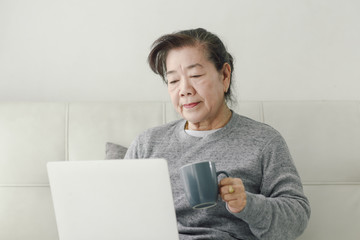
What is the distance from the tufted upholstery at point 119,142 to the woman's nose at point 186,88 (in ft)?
1.31

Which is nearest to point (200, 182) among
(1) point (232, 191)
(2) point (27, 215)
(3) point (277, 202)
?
(1) point (232, 191)

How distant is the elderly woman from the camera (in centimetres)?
141

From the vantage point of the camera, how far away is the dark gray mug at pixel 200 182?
3.52 ft

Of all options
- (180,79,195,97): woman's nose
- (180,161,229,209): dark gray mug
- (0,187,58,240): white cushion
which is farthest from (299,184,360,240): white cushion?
(0,187,58,240): white cushion

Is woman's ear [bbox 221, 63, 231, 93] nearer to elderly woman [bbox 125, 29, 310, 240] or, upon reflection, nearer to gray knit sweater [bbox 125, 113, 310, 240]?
elderly woman [bbox 125, 29, 310, 240]

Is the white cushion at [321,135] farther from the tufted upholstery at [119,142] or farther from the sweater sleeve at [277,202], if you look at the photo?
the sweater sleeve at [277,202]

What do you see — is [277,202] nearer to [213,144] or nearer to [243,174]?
[243,174]

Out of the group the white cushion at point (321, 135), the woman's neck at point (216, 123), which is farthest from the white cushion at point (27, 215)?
the white cushion at point (321, 135)

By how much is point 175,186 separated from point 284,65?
951 millimetres

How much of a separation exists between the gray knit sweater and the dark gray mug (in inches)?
8.8

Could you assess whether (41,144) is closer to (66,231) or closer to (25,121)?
(25,121)

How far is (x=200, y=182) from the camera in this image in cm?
107

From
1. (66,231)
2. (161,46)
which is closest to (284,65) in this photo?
(161,46)

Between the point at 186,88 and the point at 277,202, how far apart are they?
45 cm
